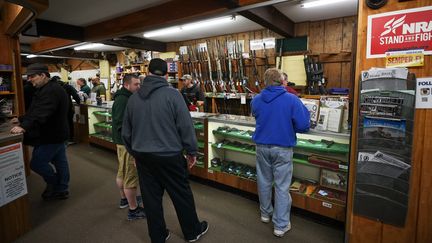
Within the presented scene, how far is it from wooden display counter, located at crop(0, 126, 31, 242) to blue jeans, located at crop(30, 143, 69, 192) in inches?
26.6

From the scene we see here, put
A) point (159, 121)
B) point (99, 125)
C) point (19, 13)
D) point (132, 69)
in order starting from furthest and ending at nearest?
point (132, 69) < point (99, 125) < point (19, 13) < point (159, 121)

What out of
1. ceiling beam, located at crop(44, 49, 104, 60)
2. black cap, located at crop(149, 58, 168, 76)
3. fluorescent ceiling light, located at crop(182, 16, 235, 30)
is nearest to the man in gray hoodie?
black cap, located at crop(149, 58, 168, 76)

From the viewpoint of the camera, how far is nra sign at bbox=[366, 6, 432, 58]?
1.67 metres

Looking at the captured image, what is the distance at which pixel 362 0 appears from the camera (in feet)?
6.17

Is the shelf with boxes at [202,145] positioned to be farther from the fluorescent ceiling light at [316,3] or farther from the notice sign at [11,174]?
the fluorescent ceiling light at [316,3]

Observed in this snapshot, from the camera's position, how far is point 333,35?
185 inches

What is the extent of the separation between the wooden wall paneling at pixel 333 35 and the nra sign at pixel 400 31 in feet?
10.2

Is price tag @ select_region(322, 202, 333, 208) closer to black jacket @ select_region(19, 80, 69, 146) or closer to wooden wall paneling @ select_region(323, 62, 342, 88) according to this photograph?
wooden wall paneling @ select_region(323, 62, 342, 88)

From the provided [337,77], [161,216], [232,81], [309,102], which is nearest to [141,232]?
[161,216]

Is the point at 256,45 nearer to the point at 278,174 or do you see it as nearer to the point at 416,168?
the point at 278,174

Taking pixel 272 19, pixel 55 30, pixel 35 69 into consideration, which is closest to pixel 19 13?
pixel 35 69

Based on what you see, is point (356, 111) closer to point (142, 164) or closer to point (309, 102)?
point (309, 102)

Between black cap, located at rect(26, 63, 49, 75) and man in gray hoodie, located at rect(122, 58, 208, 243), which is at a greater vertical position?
black cap, located at rect(26, 63, 49, 75)

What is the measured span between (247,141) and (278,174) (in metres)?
1.02
